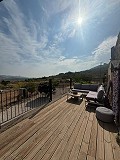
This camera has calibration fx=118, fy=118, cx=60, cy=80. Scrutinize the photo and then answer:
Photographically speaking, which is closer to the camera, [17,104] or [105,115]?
[105,115]

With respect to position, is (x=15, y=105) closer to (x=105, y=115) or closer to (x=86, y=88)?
(x=105, y=115)

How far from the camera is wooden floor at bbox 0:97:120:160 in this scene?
2117 millimetres

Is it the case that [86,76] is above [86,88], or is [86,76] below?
above

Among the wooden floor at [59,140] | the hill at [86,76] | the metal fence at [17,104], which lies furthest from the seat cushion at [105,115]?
the hill at [86,76]

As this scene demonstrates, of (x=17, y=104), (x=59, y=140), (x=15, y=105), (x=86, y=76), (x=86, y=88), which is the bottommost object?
(x=17, y=104)

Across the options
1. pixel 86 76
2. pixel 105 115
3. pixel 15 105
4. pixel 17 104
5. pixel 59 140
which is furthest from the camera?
pixel 86 76

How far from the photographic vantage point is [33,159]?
1994mm

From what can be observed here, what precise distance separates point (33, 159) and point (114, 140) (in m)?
1.80

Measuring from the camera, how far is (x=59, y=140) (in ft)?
8.50

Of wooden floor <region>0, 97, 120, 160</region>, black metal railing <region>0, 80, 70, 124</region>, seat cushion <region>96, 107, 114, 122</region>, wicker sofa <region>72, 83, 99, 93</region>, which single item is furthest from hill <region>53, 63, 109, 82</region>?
wooden floor <region>0, 97, 120, 160</region>

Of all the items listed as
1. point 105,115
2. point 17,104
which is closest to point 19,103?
point 17,104

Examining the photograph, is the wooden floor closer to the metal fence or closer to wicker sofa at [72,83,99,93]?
the metal fence

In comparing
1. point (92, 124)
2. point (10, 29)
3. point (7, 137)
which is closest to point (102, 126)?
point (92, 124)

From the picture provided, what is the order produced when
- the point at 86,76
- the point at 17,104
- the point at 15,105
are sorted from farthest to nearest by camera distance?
1. the point at 86,76
2. the point at 17,104
3. the point at 15,105
